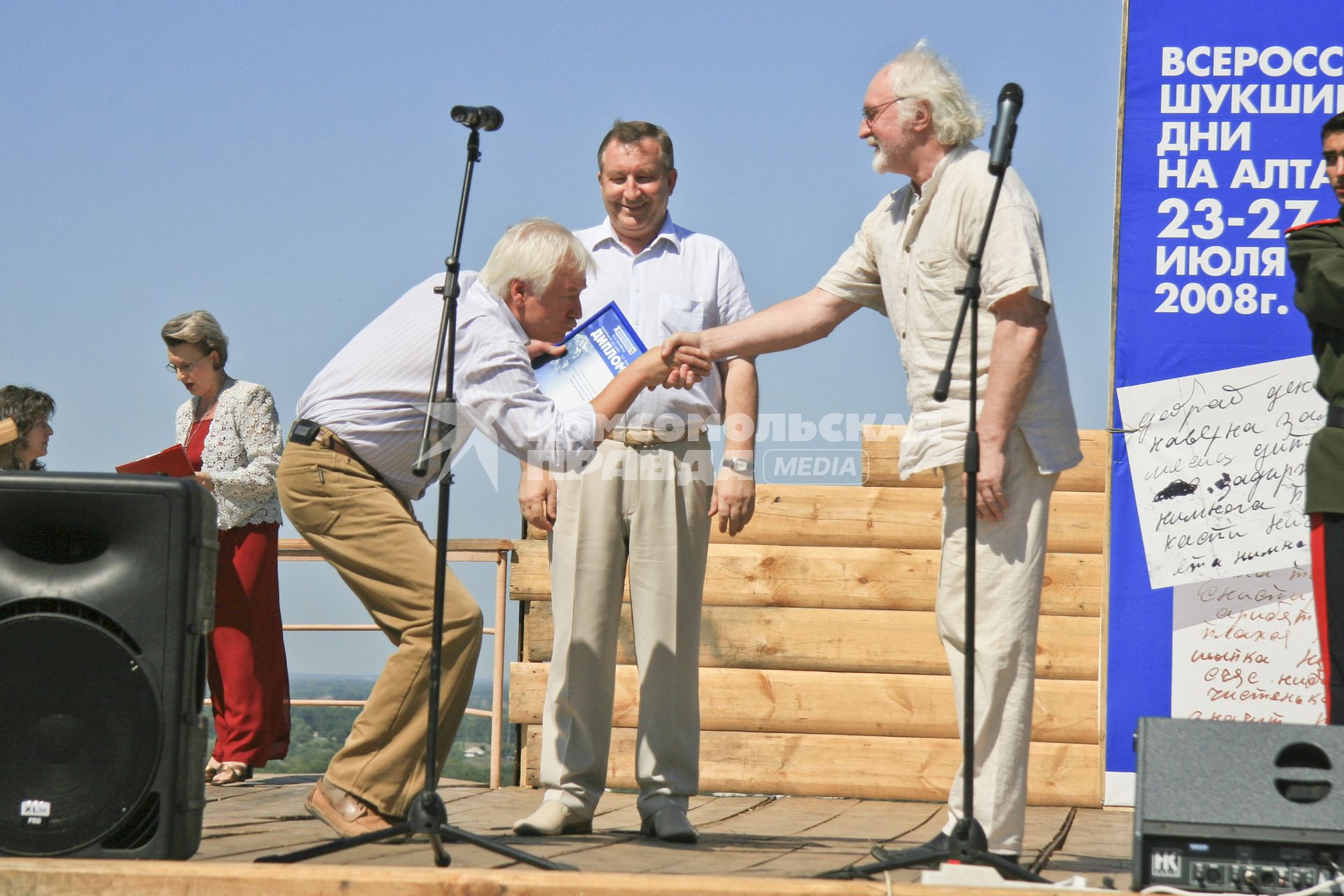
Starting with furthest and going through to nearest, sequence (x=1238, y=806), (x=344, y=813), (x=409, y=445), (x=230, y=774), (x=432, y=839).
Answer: (x=230, y=774) < (x=409, y=445) < (x=344, y=813) < (x=432, y=839) < (x=1238, y=806)

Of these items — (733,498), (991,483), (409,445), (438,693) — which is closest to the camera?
(438,693)

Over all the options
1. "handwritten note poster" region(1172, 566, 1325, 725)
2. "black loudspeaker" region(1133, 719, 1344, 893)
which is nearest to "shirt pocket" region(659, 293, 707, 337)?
"black loudspeaker" region(1133, 719, 1344, 893)

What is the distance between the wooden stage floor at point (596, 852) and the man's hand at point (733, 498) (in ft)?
2.65

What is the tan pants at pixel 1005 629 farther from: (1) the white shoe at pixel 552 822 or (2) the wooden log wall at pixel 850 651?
(2) the wooden log wall at pixel 850 651

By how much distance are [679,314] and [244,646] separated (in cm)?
216

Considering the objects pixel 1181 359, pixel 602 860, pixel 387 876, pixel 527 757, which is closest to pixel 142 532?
pixel 387 876

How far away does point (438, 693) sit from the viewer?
292 cm

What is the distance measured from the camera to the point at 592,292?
388cm

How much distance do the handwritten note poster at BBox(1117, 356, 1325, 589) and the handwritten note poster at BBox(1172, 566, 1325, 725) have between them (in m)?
0.06

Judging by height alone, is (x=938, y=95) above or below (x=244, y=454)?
above

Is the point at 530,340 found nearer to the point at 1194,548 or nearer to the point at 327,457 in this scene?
the point at 327,457

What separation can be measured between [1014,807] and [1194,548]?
1854 mm

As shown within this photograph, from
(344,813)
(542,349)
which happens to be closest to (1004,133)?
(542,349)

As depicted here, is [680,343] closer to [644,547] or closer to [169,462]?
[644,547]
